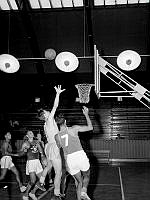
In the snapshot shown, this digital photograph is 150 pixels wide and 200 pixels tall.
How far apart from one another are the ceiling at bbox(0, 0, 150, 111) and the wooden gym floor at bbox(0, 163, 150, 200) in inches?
192

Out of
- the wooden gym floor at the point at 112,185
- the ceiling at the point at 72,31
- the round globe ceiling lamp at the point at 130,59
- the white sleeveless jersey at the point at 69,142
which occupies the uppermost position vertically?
the ceiling at the point at 72,31

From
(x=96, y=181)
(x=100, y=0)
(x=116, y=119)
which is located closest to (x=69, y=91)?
(x=116, y=119)

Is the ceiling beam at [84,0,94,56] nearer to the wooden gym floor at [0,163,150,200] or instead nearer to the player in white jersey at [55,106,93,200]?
the wooden gym floor at [0,163,150,200]

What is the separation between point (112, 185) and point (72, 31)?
817 centimetres

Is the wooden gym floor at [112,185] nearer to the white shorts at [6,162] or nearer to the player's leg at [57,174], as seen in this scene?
the white shorts at [6,162]

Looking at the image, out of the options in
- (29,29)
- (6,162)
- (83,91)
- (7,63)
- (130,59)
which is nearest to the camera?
(6,162)

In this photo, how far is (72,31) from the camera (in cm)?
1382

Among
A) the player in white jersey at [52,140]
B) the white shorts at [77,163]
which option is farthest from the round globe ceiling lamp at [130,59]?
the white shorts at [77,163]

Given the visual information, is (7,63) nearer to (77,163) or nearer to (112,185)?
(77,163)

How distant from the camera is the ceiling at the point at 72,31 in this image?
506 inches

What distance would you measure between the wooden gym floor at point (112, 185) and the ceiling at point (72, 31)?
489 centimetres

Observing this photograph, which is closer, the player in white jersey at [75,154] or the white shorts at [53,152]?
the player in white jersey at [75,154]

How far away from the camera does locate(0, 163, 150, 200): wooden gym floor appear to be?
6.84 metres

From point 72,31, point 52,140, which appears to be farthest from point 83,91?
point 72,31
